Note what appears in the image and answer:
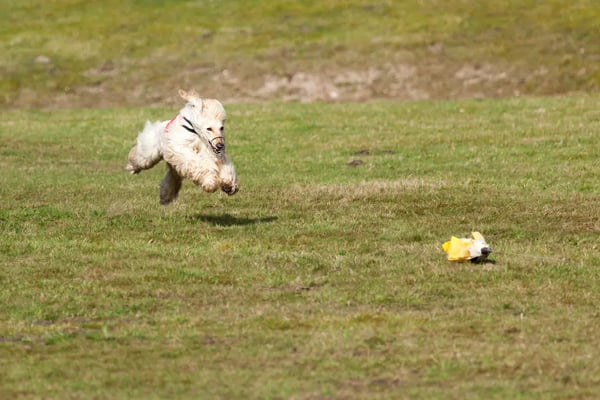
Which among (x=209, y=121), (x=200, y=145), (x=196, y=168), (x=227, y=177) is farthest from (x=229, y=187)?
(x=209, y=121)

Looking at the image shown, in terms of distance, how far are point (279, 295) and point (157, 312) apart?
1330 millimetres

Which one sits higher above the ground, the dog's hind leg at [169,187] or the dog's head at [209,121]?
the dog's head at [209,121]

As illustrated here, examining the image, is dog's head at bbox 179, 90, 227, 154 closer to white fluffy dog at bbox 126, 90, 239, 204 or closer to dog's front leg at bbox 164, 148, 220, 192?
white fluffy dog at bbox 126, 90, 239, 204

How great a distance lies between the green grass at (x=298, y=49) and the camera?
3700 cm

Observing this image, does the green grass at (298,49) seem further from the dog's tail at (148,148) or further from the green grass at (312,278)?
the dog's tail at (148,148)

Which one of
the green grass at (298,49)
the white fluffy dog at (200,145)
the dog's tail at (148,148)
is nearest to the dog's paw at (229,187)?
the white fluffy dog at (200,145)

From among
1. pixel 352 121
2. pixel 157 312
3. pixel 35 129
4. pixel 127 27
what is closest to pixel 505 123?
pixel 352 121

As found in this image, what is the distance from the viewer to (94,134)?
28.4 metres

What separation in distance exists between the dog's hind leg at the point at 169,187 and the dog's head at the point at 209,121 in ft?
5.33

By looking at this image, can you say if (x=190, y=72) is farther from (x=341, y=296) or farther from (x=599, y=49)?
(x=341, y=296)

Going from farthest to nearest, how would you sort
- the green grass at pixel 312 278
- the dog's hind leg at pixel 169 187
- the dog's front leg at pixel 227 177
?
1. the dog's hind leg at pixel 169 187
2. the dog's front leg at pixel 227 177
3. the green grass at pixel 312 278

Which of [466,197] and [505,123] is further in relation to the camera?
[505,123]

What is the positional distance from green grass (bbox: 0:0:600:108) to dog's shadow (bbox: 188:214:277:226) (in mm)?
20025

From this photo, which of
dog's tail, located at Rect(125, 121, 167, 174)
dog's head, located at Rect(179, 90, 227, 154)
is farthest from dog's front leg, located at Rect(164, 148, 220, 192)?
dog's tail, located at Rect(125, 121, 167, 174)
